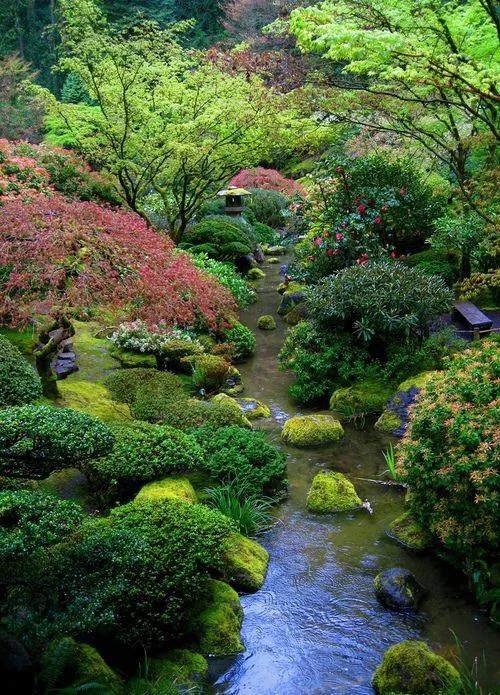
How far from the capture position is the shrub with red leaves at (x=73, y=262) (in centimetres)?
601

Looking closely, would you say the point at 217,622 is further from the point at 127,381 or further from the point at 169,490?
the point at 127,381

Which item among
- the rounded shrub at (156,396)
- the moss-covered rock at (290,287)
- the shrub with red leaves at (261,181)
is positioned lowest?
the rounded shrub at (156,396)

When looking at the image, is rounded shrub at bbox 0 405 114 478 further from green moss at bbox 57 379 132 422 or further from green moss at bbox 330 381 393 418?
green moss at bbox 330 381 393 418

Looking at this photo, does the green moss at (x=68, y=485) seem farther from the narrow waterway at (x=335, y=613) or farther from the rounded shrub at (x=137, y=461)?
the narrow waterway at (x=335, y=613)

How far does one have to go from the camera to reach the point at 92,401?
821 cm

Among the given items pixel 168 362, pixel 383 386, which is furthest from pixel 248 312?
pixel 383 386

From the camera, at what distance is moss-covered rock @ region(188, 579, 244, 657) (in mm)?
4863

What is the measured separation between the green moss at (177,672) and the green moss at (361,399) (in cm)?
518

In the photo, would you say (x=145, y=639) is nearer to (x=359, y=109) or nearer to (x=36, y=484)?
(x=36, y=484)

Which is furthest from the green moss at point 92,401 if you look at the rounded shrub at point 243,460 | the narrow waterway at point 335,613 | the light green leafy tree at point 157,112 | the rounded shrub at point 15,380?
the light green leafy tree at point 157,112

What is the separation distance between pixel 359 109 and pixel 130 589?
1104 cm

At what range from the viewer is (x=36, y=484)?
19.6 feet

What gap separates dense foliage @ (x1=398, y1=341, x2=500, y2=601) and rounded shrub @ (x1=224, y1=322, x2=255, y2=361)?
621 cm

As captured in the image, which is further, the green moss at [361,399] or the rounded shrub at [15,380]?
the green moss at [361,399]
